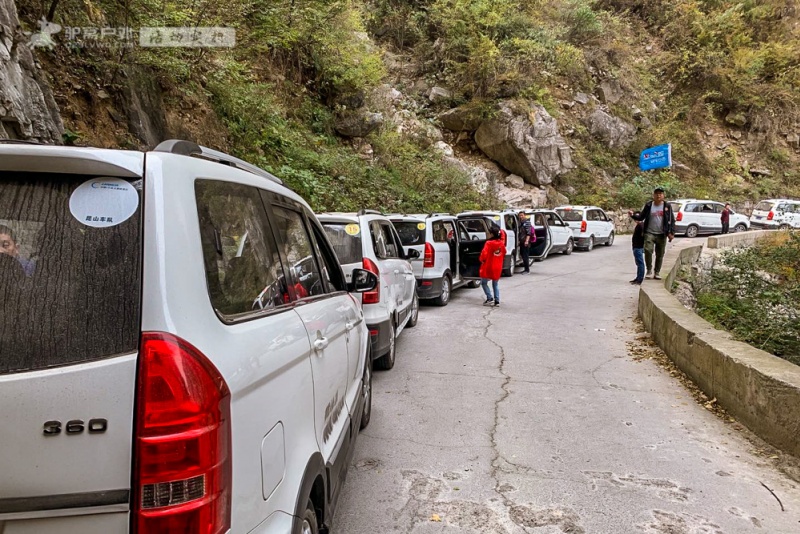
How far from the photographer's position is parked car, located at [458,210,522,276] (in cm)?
1313

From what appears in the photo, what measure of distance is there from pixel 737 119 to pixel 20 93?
4138 centimetres

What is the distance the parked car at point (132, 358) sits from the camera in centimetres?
125

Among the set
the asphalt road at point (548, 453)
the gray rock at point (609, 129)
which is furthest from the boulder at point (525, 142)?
the asphalt road at point (548, 453)

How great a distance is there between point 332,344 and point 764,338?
242 inches

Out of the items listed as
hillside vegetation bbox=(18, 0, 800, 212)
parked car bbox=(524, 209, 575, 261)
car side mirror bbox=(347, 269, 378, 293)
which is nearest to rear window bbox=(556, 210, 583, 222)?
parked car bbox=(524, 209, 575, 261)

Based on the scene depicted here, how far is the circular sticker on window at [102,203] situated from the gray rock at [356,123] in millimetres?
19370

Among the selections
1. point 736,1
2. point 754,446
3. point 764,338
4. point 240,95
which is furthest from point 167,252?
point 736,1

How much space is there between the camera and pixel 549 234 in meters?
17.4

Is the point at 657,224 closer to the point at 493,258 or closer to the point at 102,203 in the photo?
the point at 493,258

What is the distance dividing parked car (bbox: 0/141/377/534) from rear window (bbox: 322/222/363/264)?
4.06 m

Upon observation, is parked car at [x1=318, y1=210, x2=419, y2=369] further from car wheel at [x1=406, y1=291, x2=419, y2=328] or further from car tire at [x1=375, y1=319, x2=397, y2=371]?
car wheel at [x1=406, y1=291, x2=419, y2=328]

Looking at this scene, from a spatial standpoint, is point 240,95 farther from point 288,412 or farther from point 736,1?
point 736,1

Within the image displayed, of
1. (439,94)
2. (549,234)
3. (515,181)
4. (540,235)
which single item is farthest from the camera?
(515,181)

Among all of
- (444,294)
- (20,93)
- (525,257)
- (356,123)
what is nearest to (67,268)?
(20,93)
